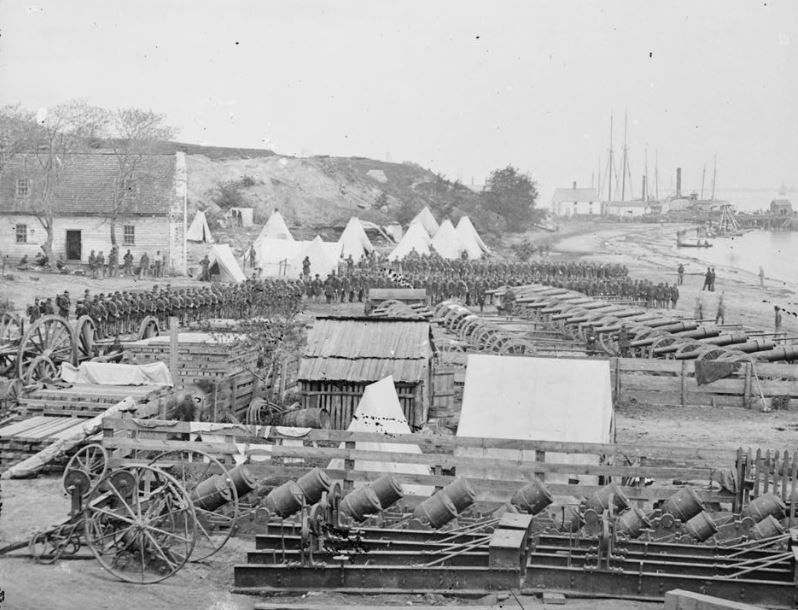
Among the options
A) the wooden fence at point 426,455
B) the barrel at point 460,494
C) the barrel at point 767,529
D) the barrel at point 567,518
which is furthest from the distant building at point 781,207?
the barrel at point 460,494

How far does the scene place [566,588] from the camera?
11070mm

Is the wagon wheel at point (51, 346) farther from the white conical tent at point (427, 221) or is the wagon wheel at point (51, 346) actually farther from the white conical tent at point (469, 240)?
the white conical tent at point (427, 221)

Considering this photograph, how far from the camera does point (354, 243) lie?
60219 mm

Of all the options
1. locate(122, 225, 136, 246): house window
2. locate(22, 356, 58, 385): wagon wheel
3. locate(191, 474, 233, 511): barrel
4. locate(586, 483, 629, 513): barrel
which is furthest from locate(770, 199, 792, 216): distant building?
locate(191, 474, 233, 511): barrel

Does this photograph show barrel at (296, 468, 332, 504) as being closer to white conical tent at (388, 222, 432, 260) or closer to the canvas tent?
the canvas tent

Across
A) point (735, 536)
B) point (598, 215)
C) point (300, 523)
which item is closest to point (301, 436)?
point (300, 523)

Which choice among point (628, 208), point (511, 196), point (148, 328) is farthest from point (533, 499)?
point (628, 208)

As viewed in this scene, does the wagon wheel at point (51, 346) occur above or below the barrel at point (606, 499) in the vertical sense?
above

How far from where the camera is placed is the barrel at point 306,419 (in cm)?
1758

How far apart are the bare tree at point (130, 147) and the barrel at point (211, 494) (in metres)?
34.8

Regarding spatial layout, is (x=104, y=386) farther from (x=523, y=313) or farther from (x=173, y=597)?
(x=523, y=313)

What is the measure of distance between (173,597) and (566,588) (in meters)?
4.15

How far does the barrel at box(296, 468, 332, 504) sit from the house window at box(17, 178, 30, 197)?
36612 mm

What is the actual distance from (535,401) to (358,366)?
355cm
